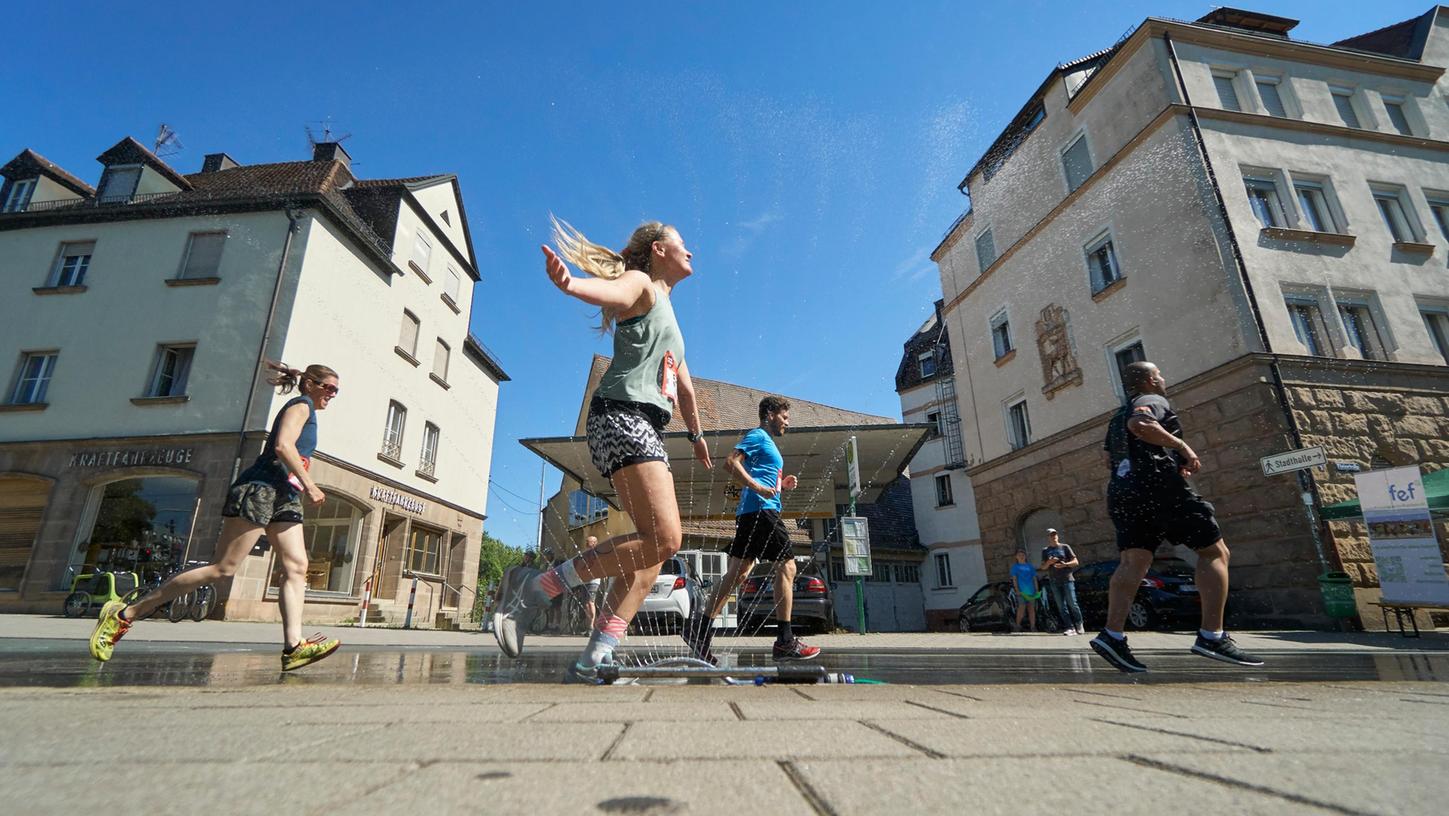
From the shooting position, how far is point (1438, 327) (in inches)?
562

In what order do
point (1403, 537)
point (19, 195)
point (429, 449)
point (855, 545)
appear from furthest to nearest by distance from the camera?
point (429, 449)
point (19, 195)
point (855, 545)
point (1403, 537)

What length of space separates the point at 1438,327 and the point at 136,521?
28.6 m

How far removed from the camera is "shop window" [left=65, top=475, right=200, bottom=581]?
46.3ft

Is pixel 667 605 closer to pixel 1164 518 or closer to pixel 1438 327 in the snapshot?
pixel 1164 518

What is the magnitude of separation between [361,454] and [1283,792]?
19.0m

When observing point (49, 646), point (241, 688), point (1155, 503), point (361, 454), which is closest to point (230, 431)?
point (361, 454)

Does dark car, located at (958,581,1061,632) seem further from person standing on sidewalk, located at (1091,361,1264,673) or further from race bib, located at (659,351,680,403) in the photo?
race bib, located at (659,351,680,403)

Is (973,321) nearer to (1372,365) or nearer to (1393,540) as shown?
(1372,365)

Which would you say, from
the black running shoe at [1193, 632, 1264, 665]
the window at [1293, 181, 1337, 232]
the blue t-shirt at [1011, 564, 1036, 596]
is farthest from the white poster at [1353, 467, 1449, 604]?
the window at [1293, 181, 1337, 232]

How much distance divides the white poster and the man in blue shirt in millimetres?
8835

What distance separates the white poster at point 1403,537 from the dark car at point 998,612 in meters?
5.50

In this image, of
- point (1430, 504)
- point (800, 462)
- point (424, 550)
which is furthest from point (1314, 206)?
point (424, 550)

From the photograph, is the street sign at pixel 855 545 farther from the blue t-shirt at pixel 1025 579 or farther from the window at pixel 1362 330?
the window at pixel 1362 330

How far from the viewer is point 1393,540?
29.1 ft
